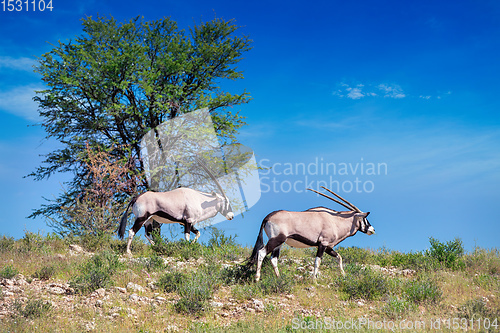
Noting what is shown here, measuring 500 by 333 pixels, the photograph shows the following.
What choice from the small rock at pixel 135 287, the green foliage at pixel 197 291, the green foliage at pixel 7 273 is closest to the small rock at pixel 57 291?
the green foliage at pixel 7 273

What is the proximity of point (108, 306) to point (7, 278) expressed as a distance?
11.2 ft

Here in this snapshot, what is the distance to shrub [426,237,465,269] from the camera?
13.1m

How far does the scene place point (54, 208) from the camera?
65.9ft

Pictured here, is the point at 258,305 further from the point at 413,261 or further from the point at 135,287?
the point at 413,261

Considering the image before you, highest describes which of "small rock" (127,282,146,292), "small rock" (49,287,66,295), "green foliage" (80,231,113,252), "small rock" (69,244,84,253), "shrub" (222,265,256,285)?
"green foliage" (80,231,113,252)

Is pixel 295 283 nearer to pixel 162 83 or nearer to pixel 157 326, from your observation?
pixel 157 326

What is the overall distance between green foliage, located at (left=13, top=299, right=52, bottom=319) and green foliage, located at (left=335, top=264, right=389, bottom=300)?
6.37 metres

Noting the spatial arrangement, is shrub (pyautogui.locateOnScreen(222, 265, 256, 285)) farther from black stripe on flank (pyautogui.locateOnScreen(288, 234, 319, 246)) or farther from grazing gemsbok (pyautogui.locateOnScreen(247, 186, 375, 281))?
black stripe on flank (pyautogui.locateOnScreen(288, 234, 319, 246))

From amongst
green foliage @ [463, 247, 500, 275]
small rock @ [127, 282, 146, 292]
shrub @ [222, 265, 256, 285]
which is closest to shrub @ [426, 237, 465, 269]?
green foliage @ [463, 247, 500, 275]

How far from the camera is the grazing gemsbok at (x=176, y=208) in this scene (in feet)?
42.7

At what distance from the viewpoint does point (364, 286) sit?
955 cm

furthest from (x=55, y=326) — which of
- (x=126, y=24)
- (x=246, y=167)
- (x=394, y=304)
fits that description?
(x=126, y=24)

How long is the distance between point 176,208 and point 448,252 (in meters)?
8.92

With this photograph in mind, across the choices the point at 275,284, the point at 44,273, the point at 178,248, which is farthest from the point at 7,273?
the point at 275,284
